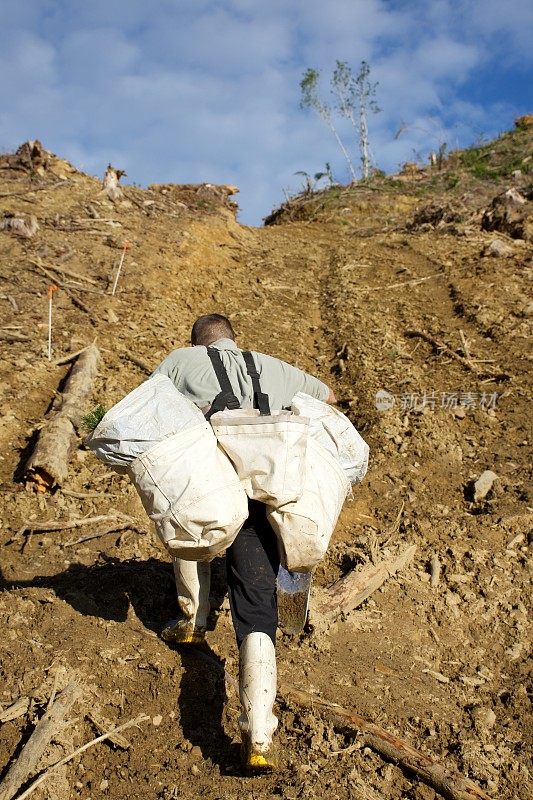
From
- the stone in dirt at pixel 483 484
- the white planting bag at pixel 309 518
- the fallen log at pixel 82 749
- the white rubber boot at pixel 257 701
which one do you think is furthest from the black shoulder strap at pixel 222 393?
the stone in dirt at pixel 483 484

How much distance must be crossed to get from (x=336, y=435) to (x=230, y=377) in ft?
1.74

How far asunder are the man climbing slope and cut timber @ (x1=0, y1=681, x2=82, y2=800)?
0.81 metres

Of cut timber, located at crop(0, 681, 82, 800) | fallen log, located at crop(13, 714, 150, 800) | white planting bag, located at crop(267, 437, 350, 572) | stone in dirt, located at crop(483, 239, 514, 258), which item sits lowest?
fallen log, located at crop(13, 714, 150, 800)

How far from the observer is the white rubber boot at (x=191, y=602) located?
3553 millimetres

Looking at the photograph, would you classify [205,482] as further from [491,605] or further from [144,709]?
[491,605]

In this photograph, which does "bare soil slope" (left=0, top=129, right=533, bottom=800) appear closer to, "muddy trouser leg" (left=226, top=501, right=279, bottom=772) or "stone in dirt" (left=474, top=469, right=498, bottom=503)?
"stone in dirt" (left=474, top=469, right=498, bottom=503)

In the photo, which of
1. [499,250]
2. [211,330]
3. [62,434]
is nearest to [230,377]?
[211,330]

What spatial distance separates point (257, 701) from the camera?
262 centimetres

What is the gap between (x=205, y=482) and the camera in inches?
104

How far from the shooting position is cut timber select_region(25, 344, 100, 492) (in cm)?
519

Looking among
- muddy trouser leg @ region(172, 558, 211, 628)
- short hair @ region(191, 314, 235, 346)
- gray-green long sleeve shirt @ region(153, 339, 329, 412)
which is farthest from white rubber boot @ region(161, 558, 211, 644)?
short hair @ region(191, 314, 235, 346)

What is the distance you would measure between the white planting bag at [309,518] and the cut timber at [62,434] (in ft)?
9.56

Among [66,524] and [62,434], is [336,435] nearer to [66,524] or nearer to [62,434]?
[66,524]

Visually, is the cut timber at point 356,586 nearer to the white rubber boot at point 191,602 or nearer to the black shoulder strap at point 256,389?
the white rubber boot at point 191,602
